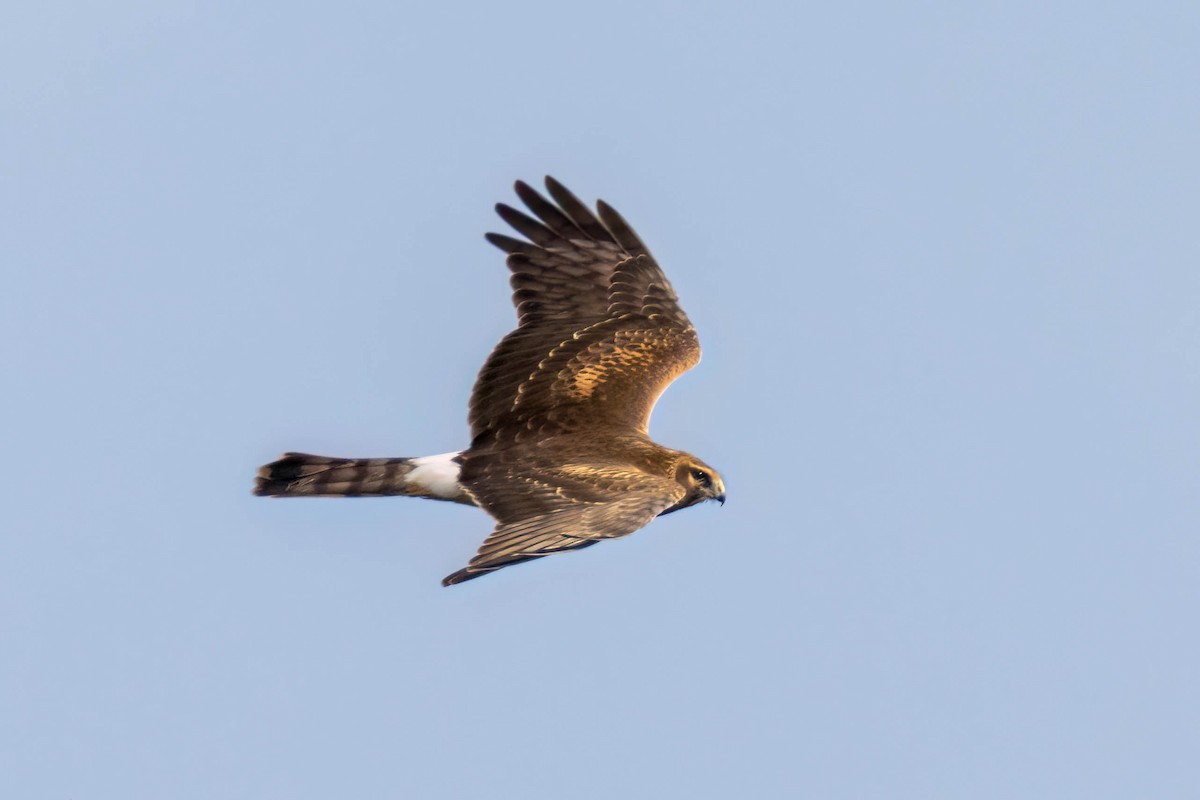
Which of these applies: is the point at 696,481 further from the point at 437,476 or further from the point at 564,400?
the point at 437,476

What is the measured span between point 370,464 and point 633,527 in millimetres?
2919

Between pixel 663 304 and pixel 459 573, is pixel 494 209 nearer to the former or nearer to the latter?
pixel 663 304

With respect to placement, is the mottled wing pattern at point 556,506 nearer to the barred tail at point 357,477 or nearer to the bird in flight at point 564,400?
the bird in flight at point 564,400

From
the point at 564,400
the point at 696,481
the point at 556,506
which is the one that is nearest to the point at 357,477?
the point at 564,400

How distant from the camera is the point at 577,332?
13.1 m

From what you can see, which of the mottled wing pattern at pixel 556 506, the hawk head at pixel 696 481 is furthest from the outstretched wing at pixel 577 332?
the hawk head at pixel 696 481

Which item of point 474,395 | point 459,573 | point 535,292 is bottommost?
point 459,573

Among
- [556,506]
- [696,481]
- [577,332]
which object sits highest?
[577,332]

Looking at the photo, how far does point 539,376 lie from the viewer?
42.3ft

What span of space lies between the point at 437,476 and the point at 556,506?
53.1 inches

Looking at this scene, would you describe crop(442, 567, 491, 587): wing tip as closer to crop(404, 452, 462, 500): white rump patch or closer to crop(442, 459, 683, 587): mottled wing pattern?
crop(442, 459, 683, 587): mottled wing pattern

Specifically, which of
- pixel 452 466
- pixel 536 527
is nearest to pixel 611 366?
pixel 452 466

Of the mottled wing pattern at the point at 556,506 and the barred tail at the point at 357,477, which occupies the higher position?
the barred tail at the point at 357,477

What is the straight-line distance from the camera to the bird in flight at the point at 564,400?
11695 mm
